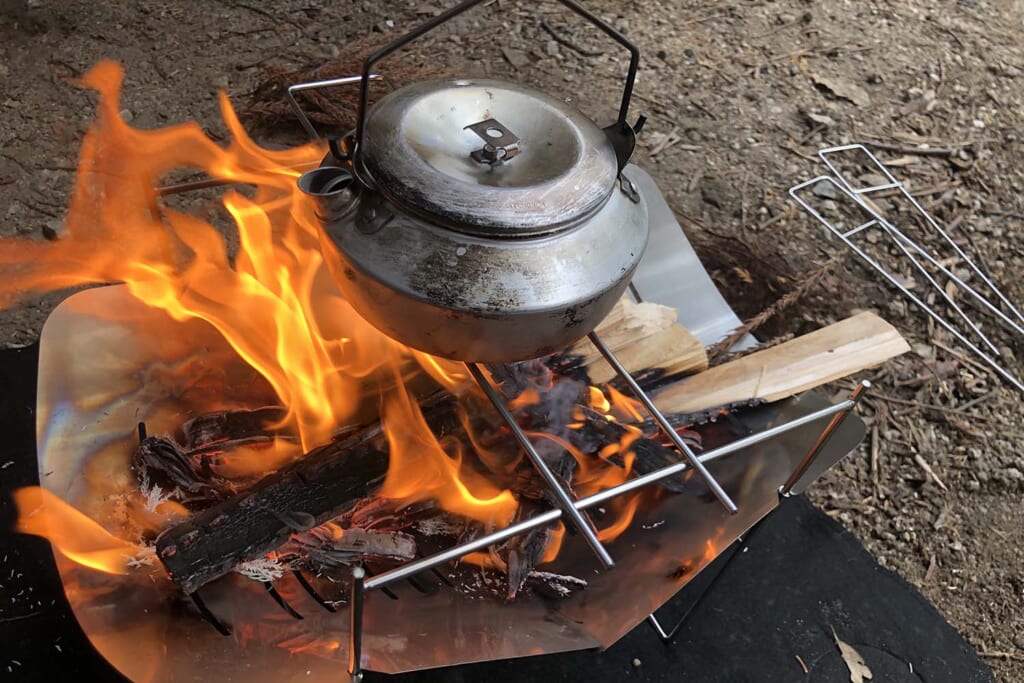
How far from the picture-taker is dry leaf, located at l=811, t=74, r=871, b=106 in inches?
182

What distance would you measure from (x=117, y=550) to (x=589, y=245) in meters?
1.18

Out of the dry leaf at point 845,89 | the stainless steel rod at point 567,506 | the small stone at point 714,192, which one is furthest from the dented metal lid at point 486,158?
the dry leaf at point 845,89

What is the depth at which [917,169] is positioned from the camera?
4242 mm

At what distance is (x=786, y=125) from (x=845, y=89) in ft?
2.05

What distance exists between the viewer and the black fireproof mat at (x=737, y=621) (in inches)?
74.4

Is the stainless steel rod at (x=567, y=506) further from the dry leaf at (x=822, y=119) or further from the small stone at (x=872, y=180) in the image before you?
the dry leaf at (x=822, y=119)

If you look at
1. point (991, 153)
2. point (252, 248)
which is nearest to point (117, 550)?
point (252, 248)

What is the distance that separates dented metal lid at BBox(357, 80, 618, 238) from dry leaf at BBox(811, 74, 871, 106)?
12.2 feet

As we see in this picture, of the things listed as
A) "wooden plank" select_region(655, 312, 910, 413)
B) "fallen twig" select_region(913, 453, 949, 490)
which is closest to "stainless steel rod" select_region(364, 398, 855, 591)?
"wooden plank" select_region(655, 312, 910, 413)

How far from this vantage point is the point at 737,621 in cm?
222

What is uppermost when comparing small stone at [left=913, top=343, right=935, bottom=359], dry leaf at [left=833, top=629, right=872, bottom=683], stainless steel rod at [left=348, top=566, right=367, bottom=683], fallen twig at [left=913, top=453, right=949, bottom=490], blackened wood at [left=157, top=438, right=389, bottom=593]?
stainless steel rod at [left=348, top=566, right=367, bottom=683]

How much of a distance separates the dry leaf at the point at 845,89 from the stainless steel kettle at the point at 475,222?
3748 mm

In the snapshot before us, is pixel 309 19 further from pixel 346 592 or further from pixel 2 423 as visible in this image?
pixel 346 592

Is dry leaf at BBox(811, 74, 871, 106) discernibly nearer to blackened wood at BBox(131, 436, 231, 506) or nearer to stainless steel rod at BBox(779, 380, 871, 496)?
stainless steel rod at BBox(779, 380, 871, 496)
